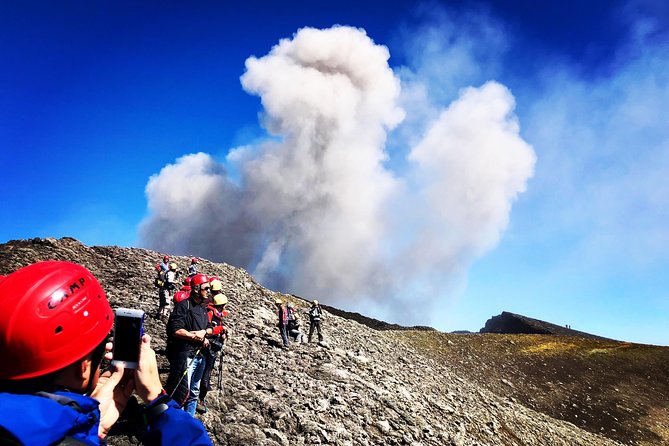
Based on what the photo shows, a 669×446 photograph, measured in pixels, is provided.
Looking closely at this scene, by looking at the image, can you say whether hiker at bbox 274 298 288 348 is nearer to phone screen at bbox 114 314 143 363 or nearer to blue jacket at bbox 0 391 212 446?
phone screen at bbox 114 314 143 363

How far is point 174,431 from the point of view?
94.0 inches

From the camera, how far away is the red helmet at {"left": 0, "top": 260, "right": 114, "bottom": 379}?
6.93 feet

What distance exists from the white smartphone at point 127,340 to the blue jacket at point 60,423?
0.57 metres

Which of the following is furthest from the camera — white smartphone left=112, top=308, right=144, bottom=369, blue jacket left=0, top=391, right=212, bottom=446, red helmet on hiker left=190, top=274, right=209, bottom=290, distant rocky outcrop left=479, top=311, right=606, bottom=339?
distant rocky outcrop left=479, top=311, right=606, bottom=339

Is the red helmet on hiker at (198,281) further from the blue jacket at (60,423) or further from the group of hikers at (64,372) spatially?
the blue jacket at (60,423)

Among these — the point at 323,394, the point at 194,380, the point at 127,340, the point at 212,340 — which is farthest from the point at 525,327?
the point at 127,340

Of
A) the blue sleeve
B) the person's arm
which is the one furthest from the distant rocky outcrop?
the blue sleeve

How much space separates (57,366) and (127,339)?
2.00 ft

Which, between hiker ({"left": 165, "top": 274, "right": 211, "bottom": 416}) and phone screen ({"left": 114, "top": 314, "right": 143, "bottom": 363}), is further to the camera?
hiker ({"left": 165, "top": 274, "right": 211, "bottom": 416})

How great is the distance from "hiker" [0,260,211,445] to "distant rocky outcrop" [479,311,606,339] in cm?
9707

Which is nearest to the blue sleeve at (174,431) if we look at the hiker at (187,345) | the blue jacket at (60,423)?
the blue jacket at (60,423)

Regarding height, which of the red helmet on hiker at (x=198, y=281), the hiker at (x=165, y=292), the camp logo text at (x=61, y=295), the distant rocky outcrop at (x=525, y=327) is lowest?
the camp logo text at (x=61, y=295)

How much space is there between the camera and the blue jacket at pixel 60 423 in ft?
5.70

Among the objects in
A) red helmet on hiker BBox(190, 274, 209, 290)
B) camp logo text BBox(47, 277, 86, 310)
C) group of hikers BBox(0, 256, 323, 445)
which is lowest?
group of hikers BBox(0, 256, 323, 445)
